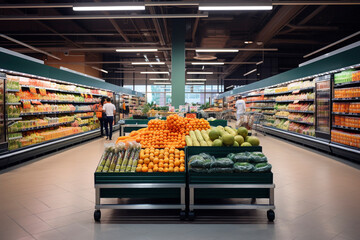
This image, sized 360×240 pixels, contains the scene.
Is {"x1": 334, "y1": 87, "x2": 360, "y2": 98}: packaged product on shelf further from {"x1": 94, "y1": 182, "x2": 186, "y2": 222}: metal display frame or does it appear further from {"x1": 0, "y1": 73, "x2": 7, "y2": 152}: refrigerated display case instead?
{"x1": 0, "y1": 73, "x2": 7, "y2": 152}: refrigerated display case

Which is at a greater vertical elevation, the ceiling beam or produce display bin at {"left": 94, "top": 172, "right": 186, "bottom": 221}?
the ceiling beam

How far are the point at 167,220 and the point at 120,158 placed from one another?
37.5 inches

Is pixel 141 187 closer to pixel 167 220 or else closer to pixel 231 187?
pixel 167 220

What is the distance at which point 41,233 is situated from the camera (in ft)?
9.59

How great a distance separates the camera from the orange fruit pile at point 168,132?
14.3 feet

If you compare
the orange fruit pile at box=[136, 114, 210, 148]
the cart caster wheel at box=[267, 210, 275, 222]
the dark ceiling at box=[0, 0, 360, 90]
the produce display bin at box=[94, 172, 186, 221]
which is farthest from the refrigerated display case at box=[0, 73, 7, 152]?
the cart caster wheel at box=[267, 210, 275, 222]

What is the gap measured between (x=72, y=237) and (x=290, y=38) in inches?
624

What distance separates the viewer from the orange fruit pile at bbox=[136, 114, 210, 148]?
4371 millimetres

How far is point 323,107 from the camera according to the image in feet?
26.4

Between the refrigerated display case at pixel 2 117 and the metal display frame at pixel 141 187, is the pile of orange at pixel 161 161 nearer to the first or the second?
the metal display frame at pixel 141 187

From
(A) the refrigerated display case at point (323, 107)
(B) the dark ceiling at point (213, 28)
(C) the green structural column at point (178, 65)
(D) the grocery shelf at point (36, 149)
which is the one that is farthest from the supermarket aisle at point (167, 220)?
(B) the dark ceiling at point (213, 28)

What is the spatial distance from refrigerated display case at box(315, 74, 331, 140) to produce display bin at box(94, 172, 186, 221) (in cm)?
592

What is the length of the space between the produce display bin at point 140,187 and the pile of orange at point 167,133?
910mm

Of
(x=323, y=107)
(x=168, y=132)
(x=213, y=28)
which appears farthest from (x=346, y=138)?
(x=213, y=28)
